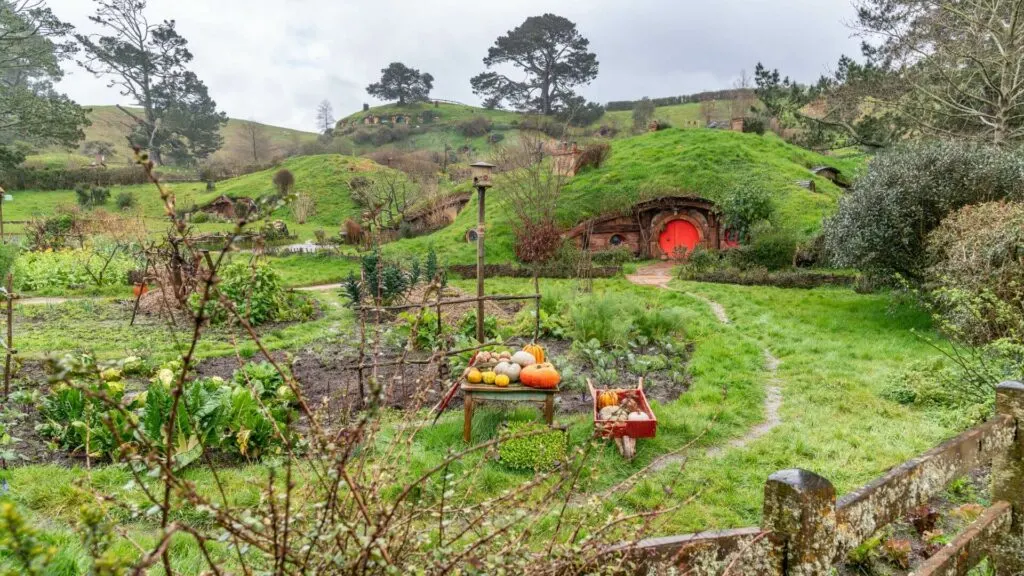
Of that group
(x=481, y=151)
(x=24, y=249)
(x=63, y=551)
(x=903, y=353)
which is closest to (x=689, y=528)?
(x=63, y=551)

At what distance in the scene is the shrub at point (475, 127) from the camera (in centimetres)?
7012

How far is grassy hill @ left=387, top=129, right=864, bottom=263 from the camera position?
1053 inches

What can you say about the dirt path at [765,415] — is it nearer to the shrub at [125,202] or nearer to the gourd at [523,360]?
the gourd at [523,360]

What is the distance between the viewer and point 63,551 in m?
A: 2.89

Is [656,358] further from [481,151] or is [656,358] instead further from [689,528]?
[481,151]

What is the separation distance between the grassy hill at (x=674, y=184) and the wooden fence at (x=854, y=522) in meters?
21.8

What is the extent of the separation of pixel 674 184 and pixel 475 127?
1771 inches

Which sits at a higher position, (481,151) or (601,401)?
(481,151)

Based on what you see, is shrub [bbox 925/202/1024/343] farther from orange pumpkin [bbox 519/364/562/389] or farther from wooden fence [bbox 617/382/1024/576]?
orange pumpkin [bbox 519/364/562/389]

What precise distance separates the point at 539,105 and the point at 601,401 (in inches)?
2444

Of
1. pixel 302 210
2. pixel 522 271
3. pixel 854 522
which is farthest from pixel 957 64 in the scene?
pixel 302 210

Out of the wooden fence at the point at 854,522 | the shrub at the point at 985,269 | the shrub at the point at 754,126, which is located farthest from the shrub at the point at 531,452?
the shrub at the point at 754,126

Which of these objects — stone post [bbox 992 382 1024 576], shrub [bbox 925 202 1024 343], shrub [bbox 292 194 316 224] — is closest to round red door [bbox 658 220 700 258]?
shrub [bbox 925 202 1024 343]

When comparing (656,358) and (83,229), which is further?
(83,229)
